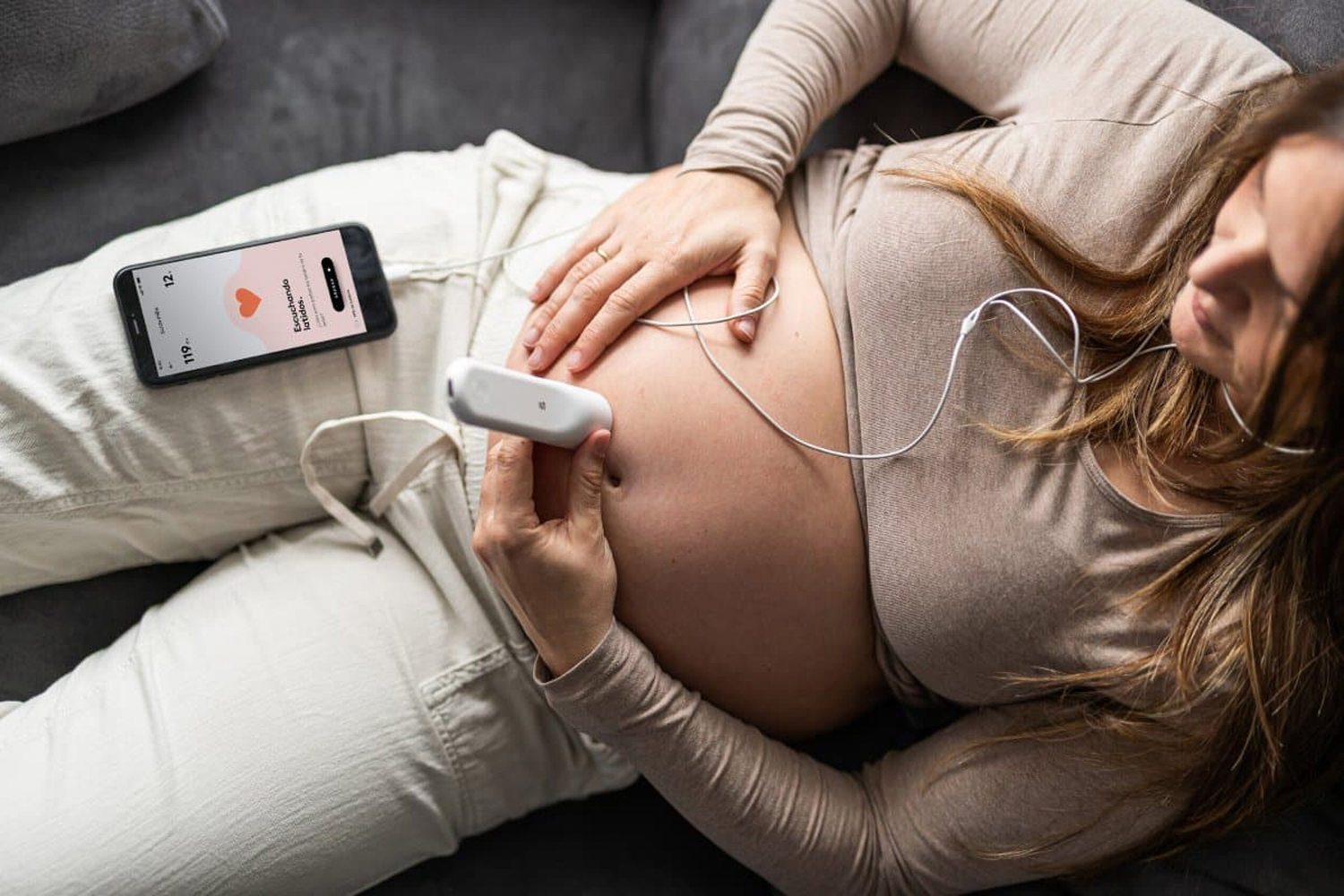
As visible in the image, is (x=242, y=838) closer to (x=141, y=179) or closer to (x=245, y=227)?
(x=245, y=227)

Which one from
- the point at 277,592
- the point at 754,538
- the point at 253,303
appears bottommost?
the point at 277,592

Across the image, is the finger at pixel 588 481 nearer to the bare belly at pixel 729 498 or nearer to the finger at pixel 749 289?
the bare belly at pixel 729 498

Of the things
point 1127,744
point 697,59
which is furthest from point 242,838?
point 697,59

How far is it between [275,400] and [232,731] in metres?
0.27

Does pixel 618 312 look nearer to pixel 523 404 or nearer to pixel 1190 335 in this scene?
pixel 523 404

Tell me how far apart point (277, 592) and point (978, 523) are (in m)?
0.58

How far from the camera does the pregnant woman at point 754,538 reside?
28.0 inches

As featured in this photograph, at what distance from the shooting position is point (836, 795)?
823mm

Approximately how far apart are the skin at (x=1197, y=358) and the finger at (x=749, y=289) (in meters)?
0.09

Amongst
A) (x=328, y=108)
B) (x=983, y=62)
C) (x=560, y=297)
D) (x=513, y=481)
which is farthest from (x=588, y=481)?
(x=328, y=108)

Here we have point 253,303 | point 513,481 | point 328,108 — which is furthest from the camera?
point 328,108

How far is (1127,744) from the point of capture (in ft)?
2.35

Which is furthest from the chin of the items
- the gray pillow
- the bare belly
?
the gray pillow

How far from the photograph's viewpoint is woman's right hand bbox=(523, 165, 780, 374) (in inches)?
29.8
